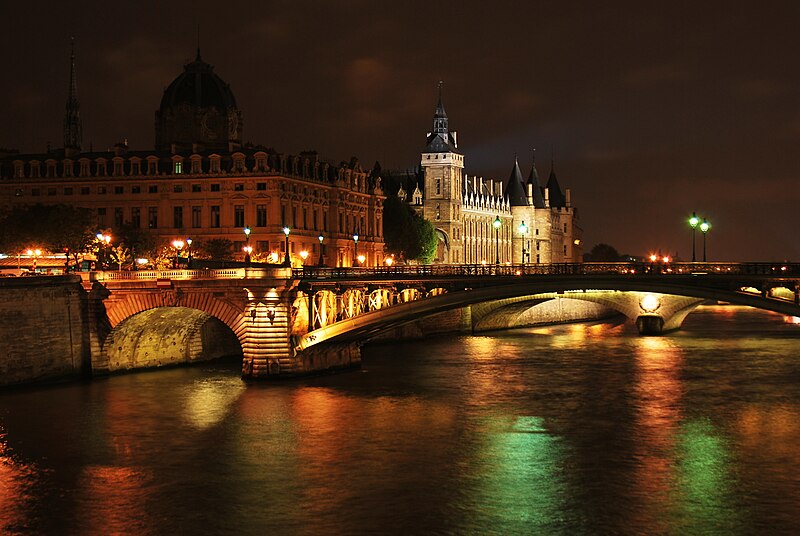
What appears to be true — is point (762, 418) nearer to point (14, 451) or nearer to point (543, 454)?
point (543, 454)

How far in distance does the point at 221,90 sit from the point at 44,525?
262 feet

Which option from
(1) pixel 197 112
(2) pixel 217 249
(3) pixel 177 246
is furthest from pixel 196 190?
(3) pixel 177 246

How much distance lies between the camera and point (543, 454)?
39844mm

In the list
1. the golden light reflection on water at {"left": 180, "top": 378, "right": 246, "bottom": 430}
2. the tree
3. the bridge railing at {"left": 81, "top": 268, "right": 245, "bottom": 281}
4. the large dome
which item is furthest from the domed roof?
the golden light reflection on water at {"left": 180, "top": 378, "right": 246, "bottom": 430}

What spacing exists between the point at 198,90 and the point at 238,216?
57.2 feet

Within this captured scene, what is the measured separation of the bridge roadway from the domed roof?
51179 millimetres

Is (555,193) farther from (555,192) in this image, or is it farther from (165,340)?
(165,340)

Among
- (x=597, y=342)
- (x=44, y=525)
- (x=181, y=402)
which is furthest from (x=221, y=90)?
(x=44, y=525)

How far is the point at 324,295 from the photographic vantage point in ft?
186

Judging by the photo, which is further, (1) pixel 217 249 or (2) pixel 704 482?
(1) pixel 217 249

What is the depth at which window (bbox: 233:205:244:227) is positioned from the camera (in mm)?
95312

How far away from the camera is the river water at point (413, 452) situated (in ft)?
107

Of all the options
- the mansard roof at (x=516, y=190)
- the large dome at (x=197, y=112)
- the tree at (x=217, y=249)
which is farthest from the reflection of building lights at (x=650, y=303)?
the mansard roof at (x=516, y=190)

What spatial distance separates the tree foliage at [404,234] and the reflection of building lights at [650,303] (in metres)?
42.2
